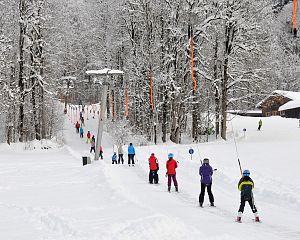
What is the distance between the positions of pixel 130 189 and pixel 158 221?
6.27m

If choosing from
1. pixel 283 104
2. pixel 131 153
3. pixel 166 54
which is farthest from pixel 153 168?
pixel 283 104

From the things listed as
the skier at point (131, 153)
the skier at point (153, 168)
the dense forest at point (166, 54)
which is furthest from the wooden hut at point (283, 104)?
the skier at point (153, 168)

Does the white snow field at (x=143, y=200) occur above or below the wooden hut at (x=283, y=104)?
below

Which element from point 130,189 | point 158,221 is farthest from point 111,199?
point 158,221

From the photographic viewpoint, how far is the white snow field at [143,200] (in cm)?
916

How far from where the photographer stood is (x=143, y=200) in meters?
13.1

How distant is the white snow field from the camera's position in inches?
361

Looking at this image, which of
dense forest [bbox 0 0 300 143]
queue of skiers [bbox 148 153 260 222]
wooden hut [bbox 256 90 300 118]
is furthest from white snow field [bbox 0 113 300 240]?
wooden hut [bbox 256 90 300 118]

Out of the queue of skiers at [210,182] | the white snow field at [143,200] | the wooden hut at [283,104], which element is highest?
the wooden hut at [283,104]

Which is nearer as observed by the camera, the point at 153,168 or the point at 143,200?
the point at 143,200

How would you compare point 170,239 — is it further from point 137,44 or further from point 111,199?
point 137,44

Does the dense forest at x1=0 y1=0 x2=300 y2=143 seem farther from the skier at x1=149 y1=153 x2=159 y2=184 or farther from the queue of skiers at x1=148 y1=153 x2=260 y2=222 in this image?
the queue of skiers at x1=148 y1=153 x2=260 y2=222

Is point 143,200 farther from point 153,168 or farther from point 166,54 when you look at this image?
point 166,54

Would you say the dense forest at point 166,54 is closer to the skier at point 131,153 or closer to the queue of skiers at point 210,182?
the skier at point 131,153
